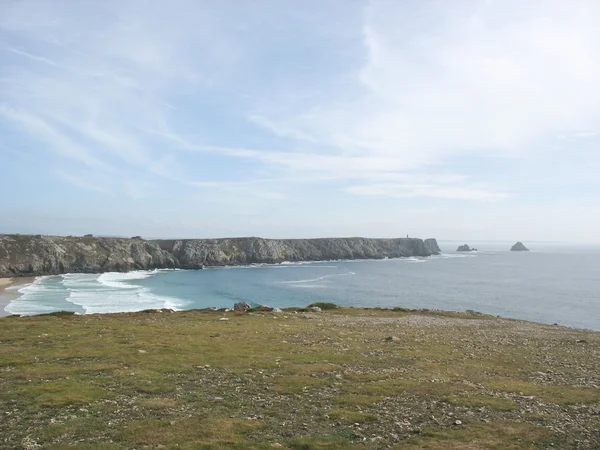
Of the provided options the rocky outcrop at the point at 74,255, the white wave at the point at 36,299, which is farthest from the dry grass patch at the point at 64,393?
the rocky outcrop at the point at 74,255

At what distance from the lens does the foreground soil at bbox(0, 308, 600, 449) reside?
12164mm

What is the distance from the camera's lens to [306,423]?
13.2 m

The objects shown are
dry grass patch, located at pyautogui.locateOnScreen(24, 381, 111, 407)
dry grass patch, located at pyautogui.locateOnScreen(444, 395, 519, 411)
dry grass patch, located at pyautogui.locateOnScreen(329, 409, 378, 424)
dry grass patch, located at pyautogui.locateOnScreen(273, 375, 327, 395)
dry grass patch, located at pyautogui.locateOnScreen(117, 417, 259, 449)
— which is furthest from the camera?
dry grass patch, located at pyautogui.locateOnScreen(273, 375, 327, 395)

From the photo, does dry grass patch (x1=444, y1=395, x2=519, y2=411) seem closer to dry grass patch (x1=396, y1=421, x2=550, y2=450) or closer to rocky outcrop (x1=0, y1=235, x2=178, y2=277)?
dry grass patch (x1=396, y1=421, x2=550, y2=450)

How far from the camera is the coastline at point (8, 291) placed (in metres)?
73.9

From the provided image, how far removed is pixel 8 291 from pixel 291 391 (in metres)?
104

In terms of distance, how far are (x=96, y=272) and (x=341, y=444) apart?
16345cm

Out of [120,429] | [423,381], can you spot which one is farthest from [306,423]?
[423,381]

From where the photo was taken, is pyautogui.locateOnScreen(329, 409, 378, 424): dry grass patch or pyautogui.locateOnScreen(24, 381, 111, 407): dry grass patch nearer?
pyautogui.locateOnScreen(329, 409, 378, 424): dry grass patch

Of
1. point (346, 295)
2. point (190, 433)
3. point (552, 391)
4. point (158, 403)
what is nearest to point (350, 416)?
point (190, 433)

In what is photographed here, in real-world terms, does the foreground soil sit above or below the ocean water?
above

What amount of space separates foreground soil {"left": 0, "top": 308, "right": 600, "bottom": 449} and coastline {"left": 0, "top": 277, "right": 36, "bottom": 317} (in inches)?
2043

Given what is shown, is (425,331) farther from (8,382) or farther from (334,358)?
(8,382)

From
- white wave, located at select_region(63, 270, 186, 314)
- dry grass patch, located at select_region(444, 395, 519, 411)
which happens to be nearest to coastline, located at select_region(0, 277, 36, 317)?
white wave, located at select_region(63, 270, 186, 314)
